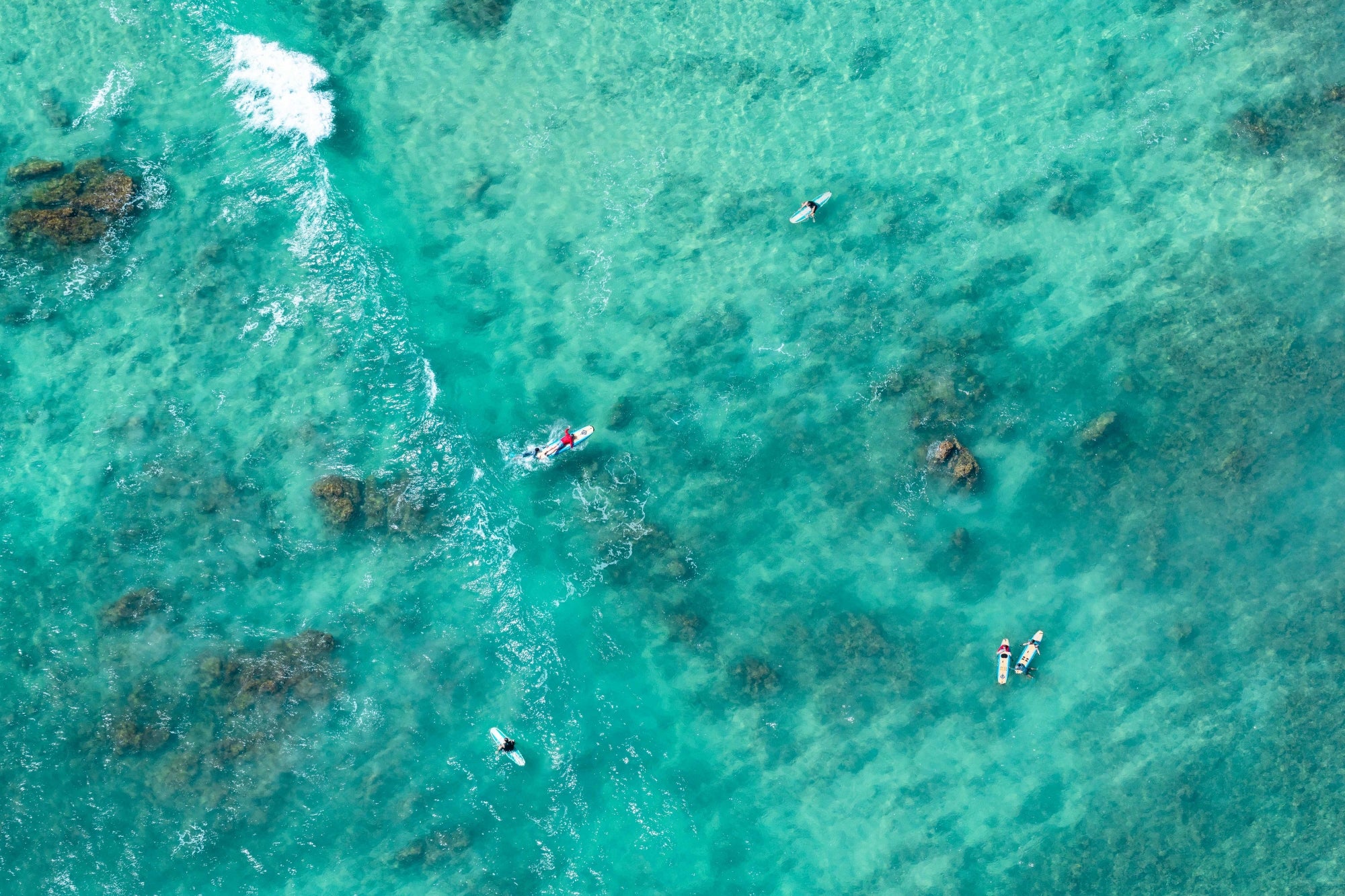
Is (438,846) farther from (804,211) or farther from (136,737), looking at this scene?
(804,211)

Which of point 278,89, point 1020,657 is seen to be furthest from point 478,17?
point 1020,657

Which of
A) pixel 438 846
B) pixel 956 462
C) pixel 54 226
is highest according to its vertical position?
pixel 54 226

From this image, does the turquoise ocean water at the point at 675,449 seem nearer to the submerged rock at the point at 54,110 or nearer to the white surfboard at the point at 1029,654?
the submerged rock at the point at 54,110

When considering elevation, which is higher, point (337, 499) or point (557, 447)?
point (557, 447)

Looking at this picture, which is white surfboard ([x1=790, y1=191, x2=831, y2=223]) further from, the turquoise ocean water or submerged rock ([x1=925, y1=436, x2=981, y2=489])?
submerged rock ([x1=925, y1=436, x2=981, y2=489])

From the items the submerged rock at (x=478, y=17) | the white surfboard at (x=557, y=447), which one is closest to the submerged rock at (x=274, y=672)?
the white surfboard at (x=557, y=447)

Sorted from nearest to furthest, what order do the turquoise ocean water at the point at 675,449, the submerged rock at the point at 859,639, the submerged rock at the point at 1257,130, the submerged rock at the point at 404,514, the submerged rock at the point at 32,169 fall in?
the turquoise ocean water at the point at 675,449
the submerged rock at the point at 404,514
the submerged rock at the point at 859,639
the submerged rock at the point at 32,169
the submerged rock at the point at 1257,130

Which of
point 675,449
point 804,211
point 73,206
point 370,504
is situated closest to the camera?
point 370,504
